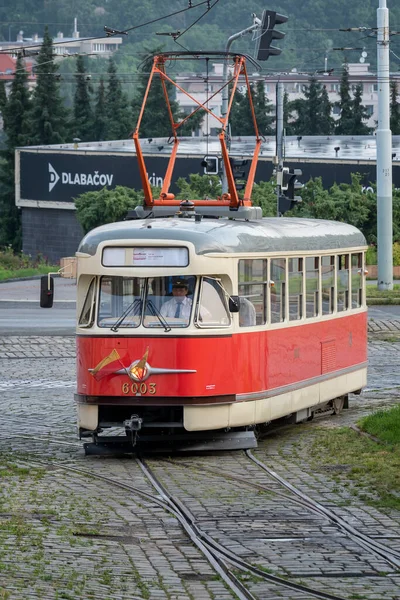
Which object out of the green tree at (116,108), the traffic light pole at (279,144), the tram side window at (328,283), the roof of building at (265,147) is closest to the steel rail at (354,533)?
the tram side window at (328,283)

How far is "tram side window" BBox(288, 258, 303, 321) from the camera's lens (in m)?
15.9

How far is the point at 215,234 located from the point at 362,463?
2648 mm

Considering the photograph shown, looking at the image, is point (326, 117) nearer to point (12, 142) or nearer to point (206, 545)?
point (12, 142)

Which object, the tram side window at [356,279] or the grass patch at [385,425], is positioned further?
the tram side window at [356,279]

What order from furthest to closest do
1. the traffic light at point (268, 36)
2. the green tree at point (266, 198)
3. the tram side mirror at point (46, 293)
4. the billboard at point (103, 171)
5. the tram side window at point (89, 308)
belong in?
the billboard at point (103, 171)
the green tree at point (266, 198)
the traffic light at point (268, 36)
the tram side mirror at point (46, 293)
the tram side window at point (89, 308)

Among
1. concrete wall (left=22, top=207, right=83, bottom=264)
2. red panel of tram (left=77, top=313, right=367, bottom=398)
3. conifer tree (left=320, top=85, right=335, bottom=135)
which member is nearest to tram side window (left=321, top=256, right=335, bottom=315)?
red panel of tram (left=77, top=313, right=367, bottom=398)

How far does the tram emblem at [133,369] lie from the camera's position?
554 inches

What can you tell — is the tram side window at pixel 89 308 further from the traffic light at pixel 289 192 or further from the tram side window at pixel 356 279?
the traffic light at pixel 289 192

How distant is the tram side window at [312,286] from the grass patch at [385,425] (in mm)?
1318

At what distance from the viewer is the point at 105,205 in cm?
4919

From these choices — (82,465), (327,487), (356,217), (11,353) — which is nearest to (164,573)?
(327,487)

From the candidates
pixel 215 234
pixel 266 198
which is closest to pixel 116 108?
pixel 266 198

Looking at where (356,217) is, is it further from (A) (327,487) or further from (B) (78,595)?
(B) (78,595)

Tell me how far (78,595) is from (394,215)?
37.3 m
